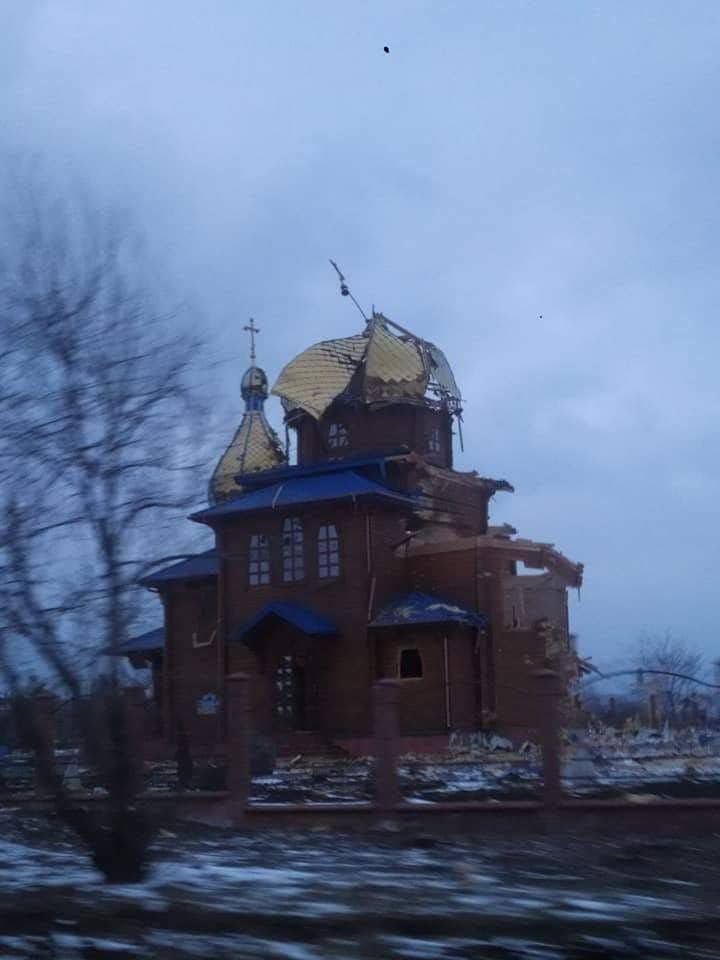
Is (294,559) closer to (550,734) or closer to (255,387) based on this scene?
(255,387)

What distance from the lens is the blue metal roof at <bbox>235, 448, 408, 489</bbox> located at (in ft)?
112

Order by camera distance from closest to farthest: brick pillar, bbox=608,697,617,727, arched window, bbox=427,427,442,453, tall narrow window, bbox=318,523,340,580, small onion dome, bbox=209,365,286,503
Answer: brick pillar, bbox=608,697,617,727, tall narrow window, bbox=318,523,340,580, arched window, bbox=427,427,442,453, small onion dome, bbox=209,365,286,503

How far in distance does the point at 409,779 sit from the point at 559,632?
36.3 ft

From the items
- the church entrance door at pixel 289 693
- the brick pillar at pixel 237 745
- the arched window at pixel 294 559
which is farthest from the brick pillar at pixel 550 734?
the arched window at pixel 294 559

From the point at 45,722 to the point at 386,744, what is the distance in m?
7.55

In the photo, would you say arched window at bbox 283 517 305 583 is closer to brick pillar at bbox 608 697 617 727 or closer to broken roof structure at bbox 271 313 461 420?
broken roof structure at bbox 271 313 461 420

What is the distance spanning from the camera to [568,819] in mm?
14867

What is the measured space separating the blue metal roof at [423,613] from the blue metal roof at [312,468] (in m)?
3.67

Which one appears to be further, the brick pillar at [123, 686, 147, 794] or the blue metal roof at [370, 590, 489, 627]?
the blue metal roof at [370, 590, 489, 627]

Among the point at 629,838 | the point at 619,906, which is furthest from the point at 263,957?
the point at 629,838

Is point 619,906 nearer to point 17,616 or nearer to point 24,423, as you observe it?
point 17,616

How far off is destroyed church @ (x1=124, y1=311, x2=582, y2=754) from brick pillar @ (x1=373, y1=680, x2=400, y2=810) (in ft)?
46.5

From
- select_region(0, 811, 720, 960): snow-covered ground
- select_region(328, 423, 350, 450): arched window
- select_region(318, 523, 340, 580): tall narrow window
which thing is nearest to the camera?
select_region(0, 811, 720, 960): snow-covered ground

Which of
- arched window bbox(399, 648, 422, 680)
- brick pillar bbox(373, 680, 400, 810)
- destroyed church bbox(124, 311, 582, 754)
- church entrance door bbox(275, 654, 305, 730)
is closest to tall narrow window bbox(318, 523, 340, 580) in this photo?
destroyed church bbox(124, 311, 582, 754)
